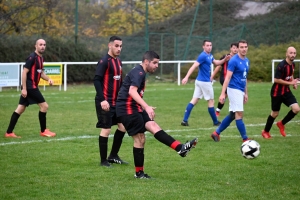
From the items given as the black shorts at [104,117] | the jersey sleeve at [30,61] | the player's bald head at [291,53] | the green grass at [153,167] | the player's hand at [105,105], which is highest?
the player's bald head at [291,53]

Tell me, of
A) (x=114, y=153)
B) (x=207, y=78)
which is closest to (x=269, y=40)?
(x=207, y=78)

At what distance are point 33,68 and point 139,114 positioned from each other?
4.74 metres

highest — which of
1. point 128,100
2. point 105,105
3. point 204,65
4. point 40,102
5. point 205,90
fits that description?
point 204,65

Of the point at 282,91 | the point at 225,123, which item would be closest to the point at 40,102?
the point at 225,123

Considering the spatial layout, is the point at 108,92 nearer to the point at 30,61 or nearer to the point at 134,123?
the point at 134,123

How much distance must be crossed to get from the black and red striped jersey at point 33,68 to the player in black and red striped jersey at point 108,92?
3.28m

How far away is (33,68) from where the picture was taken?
12203 millimetres

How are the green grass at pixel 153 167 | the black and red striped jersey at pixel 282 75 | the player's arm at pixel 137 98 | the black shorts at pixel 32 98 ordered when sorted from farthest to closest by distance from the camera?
the black shorts at pixel 32 98
the black and red striped jersey at pixel 282 75
the player's arm at pixel 137 98
the green grass at pixel 153 167

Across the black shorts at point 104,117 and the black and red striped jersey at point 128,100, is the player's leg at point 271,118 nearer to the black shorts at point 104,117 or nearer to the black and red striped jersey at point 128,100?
the black shorts at point 104,117

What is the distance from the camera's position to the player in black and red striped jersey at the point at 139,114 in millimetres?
7887

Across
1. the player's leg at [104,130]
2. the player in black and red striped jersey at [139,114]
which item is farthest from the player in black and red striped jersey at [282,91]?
the player in black and red striped jersey at [139,114]

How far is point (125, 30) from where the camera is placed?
121 feet

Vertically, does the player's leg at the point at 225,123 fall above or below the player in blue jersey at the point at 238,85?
below

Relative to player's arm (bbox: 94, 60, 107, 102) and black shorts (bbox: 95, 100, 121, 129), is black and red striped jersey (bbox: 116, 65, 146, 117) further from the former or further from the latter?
black shorts (bbox: 95, 100, 121, 129)
